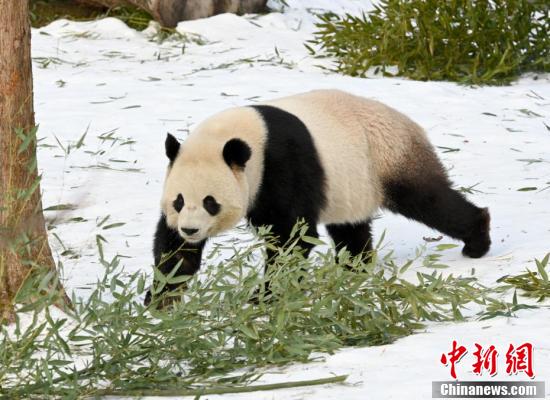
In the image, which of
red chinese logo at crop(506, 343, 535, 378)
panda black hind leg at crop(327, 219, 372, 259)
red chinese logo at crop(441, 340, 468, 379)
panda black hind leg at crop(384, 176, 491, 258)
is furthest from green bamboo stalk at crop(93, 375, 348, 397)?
panda black hind leg at crop(327, 219, 372, 259)

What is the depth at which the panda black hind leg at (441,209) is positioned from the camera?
506 centimetres

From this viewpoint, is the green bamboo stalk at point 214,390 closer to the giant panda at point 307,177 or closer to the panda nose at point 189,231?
the giant panda at point 307,177

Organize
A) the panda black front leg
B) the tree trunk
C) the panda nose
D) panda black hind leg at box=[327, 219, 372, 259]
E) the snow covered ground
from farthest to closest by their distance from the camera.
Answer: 1. panda black hind leg at box=[327, 219, 372, 259]
2. the panda black front leg
3. the panda nose
4. the tree trunk
5. the snow covered ground

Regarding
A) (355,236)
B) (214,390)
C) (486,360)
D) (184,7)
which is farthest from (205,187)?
(184,7)

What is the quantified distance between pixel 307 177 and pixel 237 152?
429mm

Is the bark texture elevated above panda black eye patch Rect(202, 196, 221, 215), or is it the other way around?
Answer: the bark texture

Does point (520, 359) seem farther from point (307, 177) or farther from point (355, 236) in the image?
point (355, 236)

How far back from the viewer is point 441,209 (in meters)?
5.11

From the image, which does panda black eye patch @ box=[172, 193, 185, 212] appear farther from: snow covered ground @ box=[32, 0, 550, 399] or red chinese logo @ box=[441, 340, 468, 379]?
red chinese logo @ box=[441, 340, 468, 379]

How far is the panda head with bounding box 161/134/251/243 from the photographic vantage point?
429 cm

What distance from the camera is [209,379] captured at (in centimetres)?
321

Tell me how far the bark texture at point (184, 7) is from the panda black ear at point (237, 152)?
4.90 meters

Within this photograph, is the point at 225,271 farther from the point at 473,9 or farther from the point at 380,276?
the point at 473,9

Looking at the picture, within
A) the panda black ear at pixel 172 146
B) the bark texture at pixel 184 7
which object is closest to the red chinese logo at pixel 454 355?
the panda black ear at pixel 172 146
